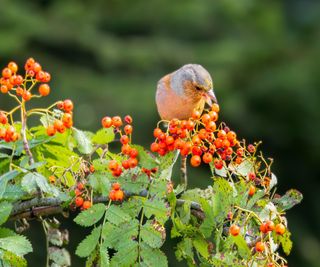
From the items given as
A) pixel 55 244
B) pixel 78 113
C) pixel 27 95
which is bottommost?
pixel 78 113

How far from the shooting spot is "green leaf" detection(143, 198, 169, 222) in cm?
270

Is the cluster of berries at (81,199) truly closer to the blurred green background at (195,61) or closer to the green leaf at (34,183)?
the green leaf at (34,183)

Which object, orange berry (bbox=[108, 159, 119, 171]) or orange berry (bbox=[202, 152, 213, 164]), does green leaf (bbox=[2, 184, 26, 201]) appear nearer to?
orange berry (bbox=[108, 159, 119, 171])

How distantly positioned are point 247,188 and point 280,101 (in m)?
9.33

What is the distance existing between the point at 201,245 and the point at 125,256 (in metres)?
0.27

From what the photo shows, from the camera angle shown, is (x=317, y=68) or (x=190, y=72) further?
(x=317, y=68)

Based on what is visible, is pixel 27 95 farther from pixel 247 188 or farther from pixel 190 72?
pixel 190 72

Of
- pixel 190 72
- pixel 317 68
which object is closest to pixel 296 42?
pixel 317 68

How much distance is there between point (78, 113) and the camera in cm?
1102

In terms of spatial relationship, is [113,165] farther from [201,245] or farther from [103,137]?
[201,245]

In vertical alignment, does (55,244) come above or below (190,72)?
below

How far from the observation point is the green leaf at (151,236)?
269 centimetres

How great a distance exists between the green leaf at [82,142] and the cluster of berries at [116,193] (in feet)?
0.68

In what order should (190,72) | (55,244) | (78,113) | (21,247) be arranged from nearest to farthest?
(21,247) < (55,244) < (190,72) < (78,113)
